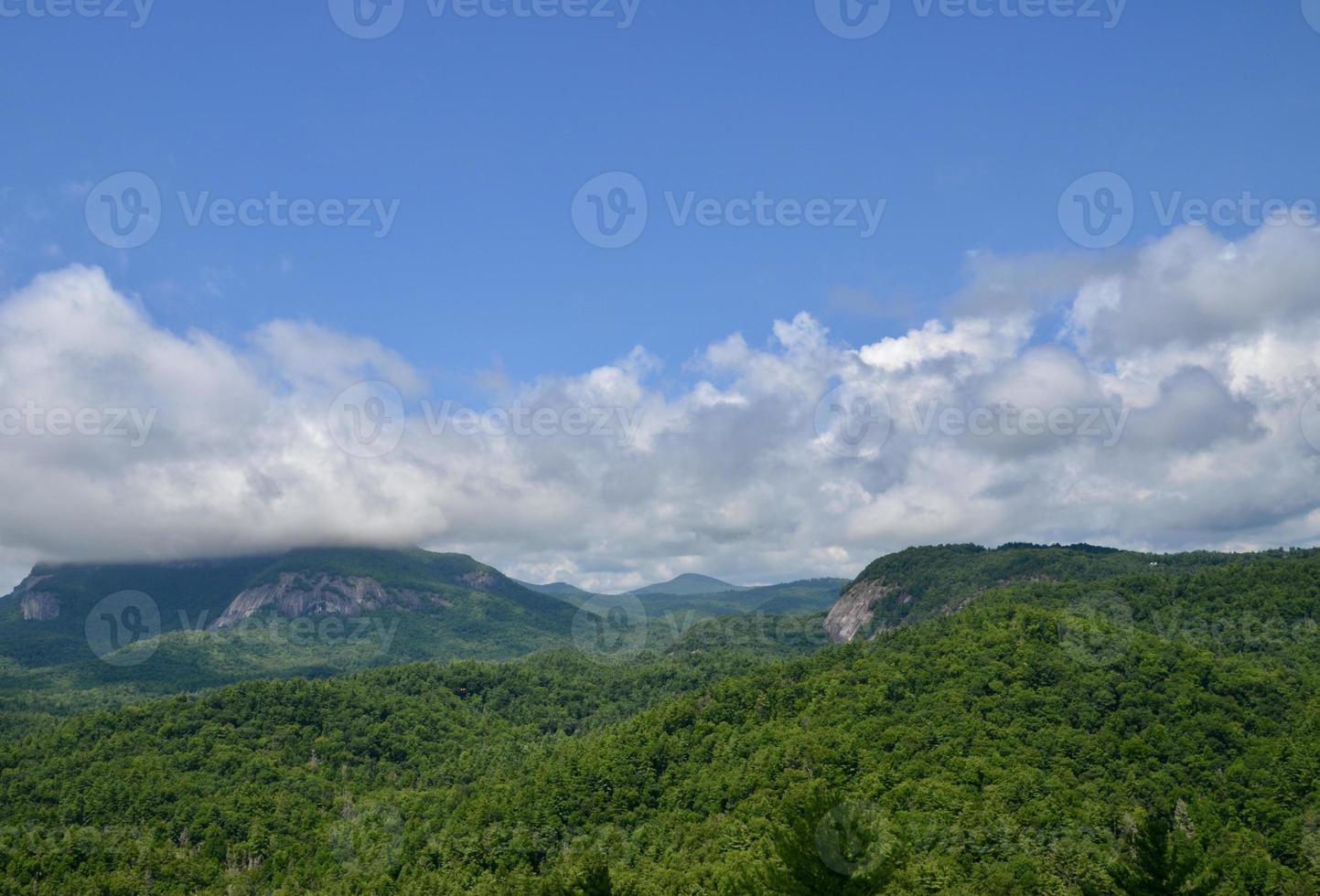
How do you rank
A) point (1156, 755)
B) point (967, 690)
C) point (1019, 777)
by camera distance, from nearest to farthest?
point (1019, 777) < point (1156, 755) < point (967, 690)

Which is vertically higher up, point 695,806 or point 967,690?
point 967,690

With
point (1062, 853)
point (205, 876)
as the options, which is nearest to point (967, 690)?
point (1062, 853)

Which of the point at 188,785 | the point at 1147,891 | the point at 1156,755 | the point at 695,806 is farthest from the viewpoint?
the point at 188,785

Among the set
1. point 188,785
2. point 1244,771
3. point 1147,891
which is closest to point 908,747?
point 1244,771

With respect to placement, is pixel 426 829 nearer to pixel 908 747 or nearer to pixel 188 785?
pixel 188 785

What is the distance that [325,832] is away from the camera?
601 ft

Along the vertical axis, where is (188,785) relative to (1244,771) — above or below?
below

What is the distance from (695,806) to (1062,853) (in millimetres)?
64047

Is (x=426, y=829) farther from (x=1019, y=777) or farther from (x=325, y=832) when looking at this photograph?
(x=1019, y=777)

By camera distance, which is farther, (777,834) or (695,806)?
(695,806)

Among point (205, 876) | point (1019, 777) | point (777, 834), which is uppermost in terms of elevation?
point (777, 834)

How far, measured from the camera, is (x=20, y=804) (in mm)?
183500

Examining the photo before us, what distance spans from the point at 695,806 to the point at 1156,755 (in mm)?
77551

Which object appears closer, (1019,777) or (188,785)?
(1019,777)
